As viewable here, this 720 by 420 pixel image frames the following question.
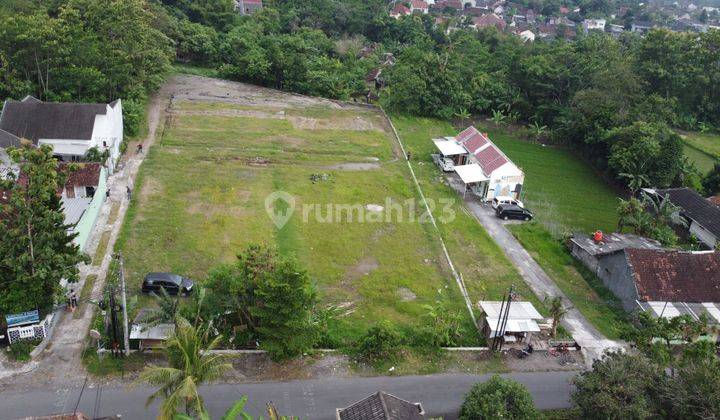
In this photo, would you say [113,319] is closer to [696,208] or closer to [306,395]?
[306,395]

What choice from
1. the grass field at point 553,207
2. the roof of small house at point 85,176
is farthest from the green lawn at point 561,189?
the roof of small house at point 85,176

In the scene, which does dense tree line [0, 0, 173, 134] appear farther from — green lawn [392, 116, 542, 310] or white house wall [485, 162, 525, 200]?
white house wall [485, 162, 525, 200]

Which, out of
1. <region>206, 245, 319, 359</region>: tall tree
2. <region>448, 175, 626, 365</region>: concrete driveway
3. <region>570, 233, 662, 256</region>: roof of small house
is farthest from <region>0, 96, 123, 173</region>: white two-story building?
<region>570, 233, 662, 256</region>: roof of small house

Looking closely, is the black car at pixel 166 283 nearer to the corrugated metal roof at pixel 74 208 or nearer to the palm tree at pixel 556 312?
the corrugated metal roof at pixel 74 208

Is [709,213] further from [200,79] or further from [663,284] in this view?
[200,79]

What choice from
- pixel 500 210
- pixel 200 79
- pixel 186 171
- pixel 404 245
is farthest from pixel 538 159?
pixel 200 79
